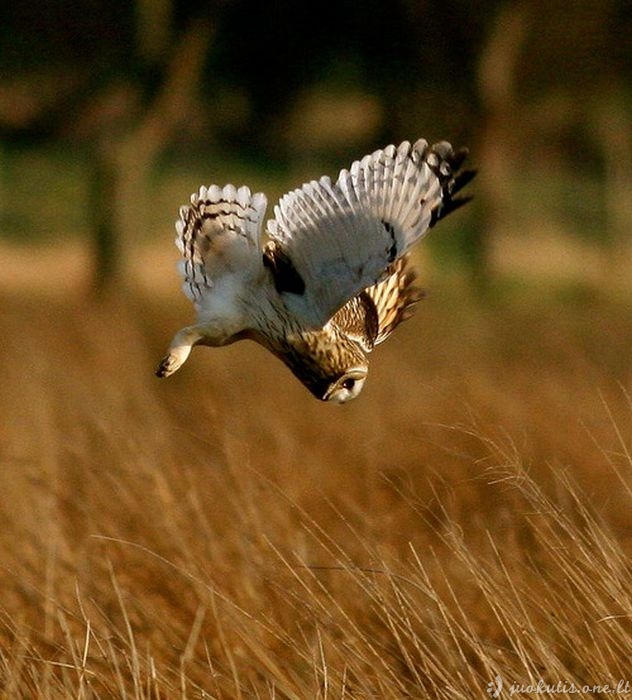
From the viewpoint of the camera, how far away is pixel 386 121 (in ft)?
35.1

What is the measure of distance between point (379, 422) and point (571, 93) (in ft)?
21.7

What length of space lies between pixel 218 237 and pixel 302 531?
103 centimetres

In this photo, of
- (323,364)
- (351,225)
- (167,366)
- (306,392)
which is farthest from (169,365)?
(306,392)

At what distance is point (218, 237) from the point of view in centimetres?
195

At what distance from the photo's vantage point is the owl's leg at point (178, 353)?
1.64 m

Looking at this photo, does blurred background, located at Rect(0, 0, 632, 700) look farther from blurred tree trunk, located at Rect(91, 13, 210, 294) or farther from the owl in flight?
the owl in flight

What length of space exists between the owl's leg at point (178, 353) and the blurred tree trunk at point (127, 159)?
6.98 m

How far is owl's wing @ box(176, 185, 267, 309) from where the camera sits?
73.7 inches

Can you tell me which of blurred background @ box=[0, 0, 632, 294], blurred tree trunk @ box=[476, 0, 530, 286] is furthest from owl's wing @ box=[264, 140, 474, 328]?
blurred tree trunk @ box=[476, 0, 530, 286]

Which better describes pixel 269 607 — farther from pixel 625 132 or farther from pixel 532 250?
pixel 532 250

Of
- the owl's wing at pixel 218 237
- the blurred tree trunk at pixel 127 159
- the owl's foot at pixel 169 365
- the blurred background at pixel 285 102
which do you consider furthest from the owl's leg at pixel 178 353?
the blurred background at pixel 285 102

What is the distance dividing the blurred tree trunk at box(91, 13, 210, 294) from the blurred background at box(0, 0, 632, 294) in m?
0.01

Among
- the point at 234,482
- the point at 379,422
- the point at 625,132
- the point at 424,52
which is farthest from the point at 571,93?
the point at 234,482

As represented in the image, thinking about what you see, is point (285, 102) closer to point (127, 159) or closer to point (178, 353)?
point (127, 159)
